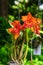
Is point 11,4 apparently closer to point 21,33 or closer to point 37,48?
point 37,48

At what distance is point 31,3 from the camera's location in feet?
20.1

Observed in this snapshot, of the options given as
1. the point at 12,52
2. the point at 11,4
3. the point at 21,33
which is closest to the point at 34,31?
the point at 21,33

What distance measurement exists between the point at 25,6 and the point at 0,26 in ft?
11.1

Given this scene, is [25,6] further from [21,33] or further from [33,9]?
[21,33]

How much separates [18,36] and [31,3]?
4.23 m

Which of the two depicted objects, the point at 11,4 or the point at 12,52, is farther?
the point at 11,4

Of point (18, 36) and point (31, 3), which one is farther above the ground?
point (31, 3)

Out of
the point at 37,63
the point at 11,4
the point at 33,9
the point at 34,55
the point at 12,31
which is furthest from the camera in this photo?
the point at 11,4

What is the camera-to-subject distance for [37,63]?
2135 millimetres

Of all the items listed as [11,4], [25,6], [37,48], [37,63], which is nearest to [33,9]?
[25,6]

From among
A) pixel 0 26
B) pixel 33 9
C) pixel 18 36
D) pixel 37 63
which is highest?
pixel 33 9

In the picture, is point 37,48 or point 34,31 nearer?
point 34,31

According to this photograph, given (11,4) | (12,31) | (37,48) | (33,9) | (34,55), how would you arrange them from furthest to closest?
(11,4) → (33,9) → (37,48) → (34,55) → (12,31)

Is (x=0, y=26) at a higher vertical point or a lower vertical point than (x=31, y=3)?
lower
